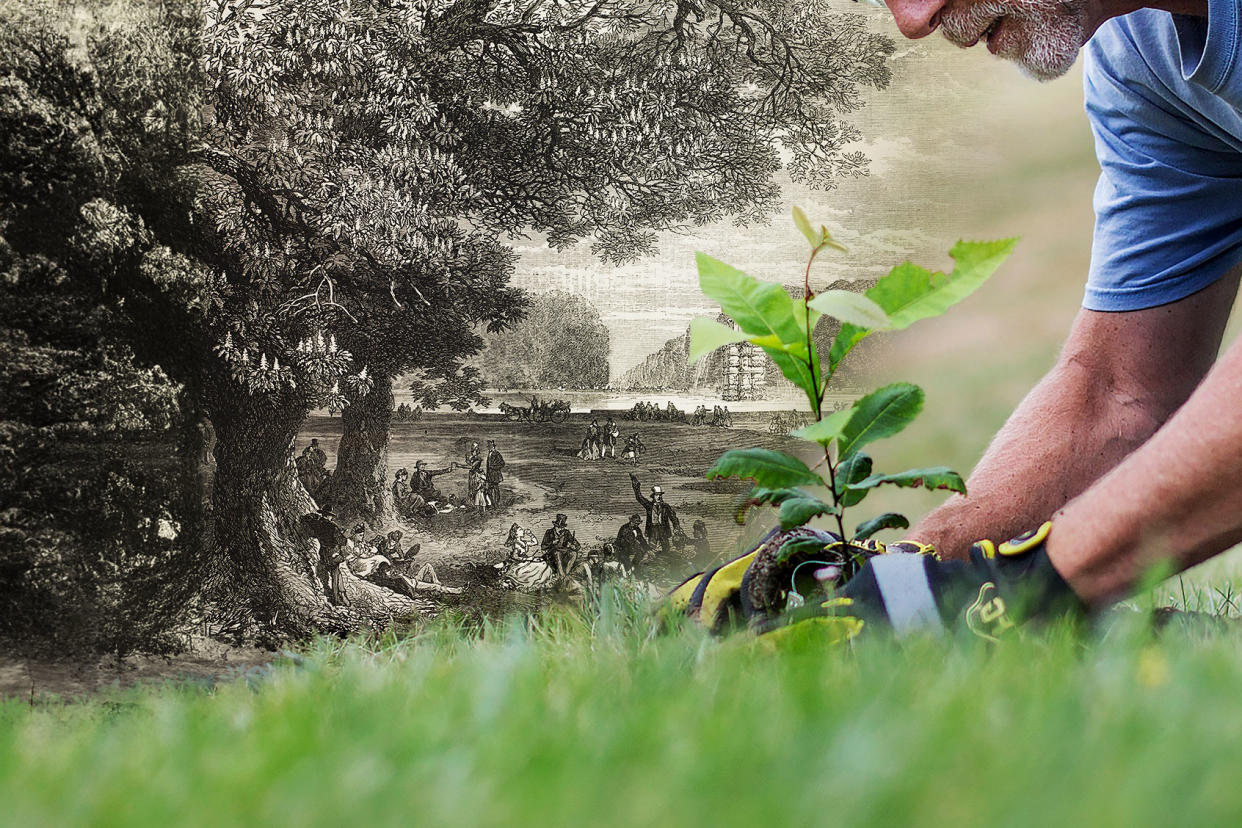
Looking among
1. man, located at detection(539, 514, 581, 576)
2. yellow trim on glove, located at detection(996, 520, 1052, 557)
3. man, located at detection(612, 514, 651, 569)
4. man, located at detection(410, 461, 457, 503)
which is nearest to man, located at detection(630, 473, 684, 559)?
man, located at detection(612, 514, 651, 569)

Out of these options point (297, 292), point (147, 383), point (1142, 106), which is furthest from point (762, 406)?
point (147, 383)

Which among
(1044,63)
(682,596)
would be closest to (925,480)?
(682,596)

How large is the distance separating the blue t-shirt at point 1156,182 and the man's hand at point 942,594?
2.71 ft

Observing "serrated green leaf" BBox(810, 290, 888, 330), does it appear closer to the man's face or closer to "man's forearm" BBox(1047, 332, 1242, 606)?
"man's forearm" BBox(1047, 332, 1242, 606)

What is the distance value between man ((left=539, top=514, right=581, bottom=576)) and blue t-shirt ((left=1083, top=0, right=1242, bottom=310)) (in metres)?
1.30

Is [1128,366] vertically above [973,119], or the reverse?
[973,119]

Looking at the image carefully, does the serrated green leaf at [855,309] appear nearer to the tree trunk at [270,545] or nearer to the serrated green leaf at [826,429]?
the serrated green leaf at [826,429]

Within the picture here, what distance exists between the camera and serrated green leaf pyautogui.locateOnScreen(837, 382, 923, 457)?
135 centimetres

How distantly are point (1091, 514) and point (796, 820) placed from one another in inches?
34.5

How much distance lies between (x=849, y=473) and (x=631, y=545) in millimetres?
1116

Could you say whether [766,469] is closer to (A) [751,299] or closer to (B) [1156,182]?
(A) [751,299]

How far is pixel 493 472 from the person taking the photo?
240 centimetres

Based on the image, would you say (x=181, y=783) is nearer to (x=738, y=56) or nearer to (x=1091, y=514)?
(x=1091, y=514)

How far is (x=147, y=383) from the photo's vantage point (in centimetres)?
234
